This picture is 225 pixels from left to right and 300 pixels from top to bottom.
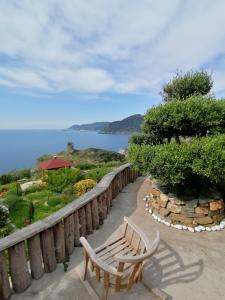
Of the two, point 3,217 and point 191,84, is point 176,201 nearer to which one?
point 3,217

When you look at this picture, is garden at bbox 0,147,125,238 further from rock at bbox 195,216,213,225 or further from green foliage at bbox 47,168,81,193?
rock at bbox 195,216,213,225

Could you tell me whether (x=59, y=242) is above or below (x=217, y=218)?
above

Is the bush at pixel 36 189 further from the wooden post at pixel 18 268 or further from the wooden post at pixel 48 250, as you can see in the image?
the wooden post at pixel 18 268

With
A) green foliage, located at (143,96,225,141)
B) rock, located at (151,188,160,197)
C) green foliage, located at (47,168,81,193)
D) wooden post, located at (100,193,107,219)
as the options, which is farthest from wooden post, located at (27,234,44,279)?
green foliage, located at (47,168,81,193)

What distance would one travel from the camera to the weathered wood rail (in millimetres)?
2918

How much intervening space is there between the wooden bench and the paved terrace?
28cm

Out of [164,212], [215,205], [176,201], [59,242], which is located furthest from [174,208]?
[59,242]

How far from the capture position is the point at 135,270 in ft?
9.04

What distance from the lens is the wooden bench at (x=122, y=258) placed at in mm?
2605

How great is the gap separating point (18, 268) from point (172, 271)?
91.3 inches

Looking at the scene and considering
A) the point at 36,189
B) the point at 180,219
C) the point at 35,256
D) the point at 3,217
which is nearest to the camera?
the point at 35,256

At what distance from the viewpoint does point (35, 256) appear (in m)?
3.24

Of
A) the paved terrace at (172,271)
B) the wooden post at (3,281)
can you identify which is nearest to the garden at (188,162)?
the paved terrace at (172,271)

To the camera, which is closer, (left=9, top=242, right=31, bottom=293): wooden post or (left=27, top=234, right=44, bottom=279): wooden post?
(left=9, top=242, right=31, bottom=293): wooden post
